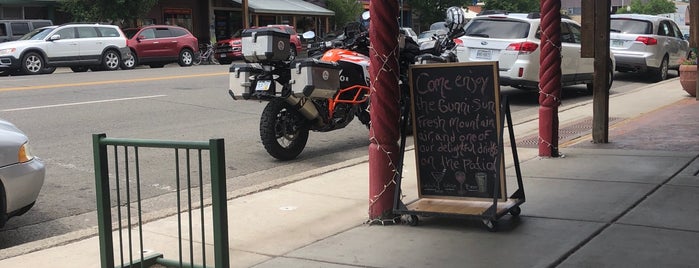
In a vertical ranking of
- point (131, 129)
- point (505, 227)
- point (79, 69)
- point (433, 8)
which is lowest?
point (505, 227)

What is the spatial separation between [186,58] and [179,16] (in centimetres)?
929

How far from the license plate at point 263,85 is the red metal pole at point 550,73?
320cm

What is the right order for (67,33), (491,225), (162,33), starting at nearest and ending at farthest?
(491,225) → (67,33) → (162,33)

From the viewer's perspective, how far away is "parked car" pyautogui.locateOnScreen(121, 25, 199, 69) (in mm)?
25125

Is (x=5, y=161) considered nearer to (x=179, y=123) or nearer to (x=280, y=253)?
(x=280, y=253)

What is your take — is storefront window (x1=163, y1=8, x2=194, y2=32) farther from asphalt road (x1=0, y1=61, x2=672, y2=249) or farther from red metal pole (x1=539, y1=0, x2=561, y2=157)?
red metal pole (x1=539, y1=0, x2=561, y2=157)

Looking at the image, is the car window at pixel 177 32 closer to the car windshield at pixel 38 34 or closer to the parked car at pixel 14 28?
the parked car at pixel 14 28

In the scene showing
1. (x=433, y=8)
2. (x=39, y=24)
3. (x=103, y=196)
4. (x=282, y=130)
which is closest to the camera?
(x=103, y=196)

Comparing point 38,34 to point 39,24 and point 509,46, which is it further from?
point 509,46

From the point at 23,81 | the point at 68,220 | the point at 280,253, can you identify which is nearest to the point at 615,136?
the point at 280,253

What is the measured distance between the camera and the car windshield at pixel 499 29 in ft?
43.7

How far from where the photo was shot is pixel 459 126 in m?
5.41

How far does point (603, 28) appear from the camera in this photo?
8789mm

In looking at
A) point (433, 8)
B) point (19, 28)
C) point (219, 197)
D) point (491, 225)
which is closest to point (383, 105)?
point (491, 225)
